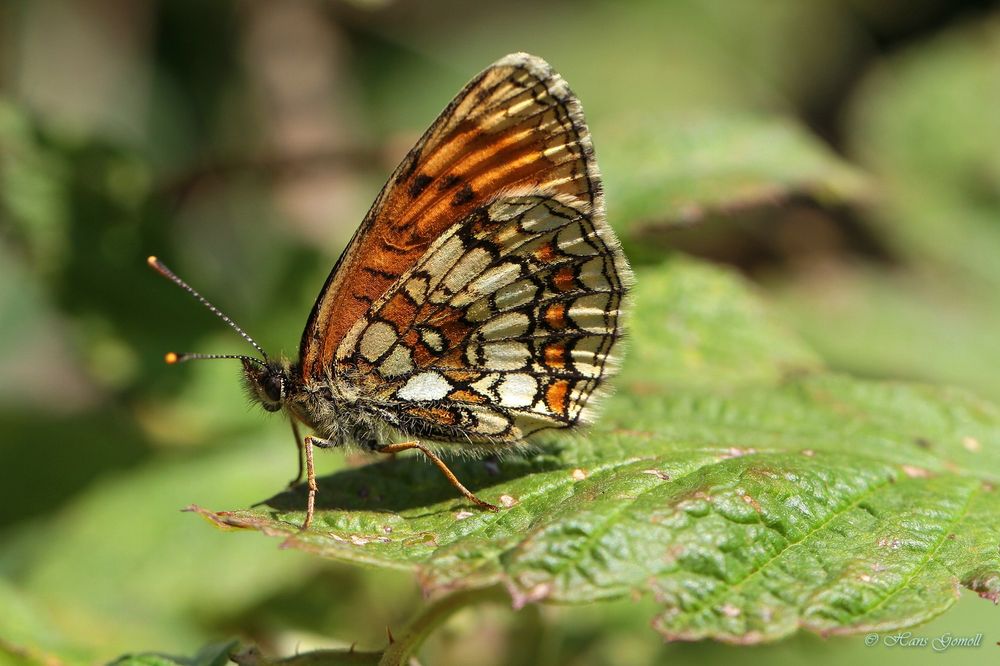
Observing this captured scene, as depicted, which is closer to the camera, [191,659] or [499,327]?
[191,659]

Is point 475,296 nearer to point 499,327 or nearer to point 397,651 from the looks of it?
point 499,327

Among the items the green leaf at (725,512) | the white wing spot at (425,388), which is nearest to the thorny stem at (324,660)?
the green leaf at (725,512)

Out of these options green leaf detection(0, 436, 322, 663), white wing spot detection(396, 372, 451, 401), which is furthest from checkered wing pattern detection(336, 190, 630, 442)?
green leaf detection(0, 436, 322, 663)

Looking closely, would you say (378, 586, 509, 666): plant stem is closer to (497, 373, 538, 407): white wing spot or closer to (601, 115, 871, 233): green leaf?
(497, 373, 538, 407): white wing spot

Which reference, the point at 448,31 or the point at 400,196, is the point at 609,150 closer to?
the point at 400,196

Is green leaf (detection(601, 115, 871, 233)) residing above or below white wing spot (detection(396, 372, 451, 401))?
above

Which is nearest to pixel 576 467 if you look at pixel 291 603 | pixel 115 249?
pixel 291 603

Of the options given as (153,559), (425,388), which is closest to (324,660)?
(425,388)
